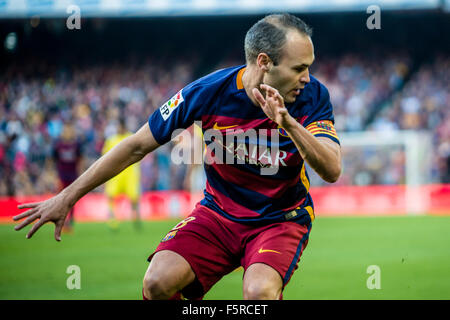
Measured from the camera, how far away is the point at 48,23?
24.4 m

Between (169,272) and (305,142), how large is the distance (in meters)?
1.15

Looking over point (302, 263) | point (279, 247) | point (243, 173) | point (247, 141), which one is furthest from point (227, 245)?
point (302, 263)

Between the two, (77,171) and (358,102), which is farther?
(358,102)

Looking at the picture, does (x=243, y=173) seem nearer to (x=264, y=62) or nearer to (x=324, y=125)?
(x=324, y=125)

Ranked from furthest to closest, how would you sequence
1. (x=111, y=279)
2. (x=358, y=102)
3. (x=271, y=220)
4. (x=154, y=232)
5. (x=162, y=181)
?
(x=358, y=102), (x=162, y=181), (x=154, y=232), (x=111, y=279), (x=271, y=220)

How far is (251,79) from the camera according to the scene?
158 inches

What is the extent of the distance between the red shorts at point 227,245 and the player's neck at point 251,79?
83cm

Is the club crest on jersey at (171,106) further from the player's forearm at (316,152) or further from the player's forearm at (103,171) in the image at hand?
the player's forearm at (316,152)

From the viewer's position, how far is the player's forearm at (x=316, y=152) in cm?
338

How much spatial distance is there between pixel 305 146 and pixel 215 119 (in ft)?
2.96

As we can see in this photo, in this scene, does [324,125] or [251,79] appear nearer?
[324,125]

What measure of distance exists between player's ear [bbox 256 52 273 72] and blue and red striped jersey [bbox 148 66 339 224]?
23cm

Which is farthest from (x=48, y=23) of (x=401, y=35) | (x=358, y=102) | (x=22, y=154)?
(x=401, y=35)

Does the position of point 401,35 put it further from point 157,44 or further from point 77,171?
point 77,171
